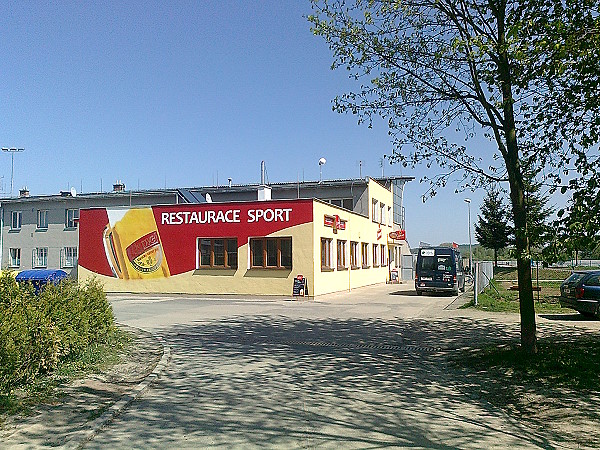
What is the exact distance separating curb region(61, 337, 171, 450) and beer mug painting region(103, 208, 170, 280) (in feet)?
71.9

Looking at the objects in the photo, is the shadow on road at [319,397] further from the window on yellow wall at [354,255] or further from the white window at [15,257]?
the white window at [15,257]

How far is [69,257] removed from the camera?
1732 inches

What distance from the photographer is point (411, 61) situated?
1131 cm

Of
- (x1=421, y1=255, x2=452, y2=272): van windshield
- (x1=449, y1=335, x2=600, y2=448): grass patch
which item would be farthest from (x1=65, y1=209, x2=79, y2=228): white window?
(x1=449, y1=335, x2=600, y2=448): grass patch

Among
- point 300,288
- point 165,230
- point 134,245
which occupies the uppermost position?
point 165,230

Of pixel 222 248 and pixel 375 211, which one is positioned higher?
pixel 375 211

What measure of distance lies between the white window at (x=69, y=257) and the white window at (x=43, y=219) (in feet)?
9.47

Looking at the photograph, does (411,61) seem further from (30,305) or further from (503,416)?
(30,305)

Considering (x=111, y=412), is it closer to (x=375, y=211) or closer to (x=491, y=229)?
(x=375, y=211)

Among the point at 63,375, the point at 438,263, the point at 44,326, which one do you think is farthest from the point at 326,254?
the point at 44,326

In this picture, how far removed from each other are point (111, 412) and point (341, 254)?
26.9 meters

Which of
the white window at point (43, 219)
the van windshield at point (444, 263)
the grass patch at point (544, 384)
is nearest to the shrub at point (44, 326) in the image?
the grass patch at point (544, 384)

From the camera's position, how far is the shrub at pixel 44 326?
23.2 ft

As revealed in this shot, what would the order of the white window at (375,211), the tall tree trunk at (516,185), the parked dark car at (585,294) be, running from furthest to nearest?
the white window at (375,211) → the parked dark car at (585,294) → the tall tree trunk at (516,185)
